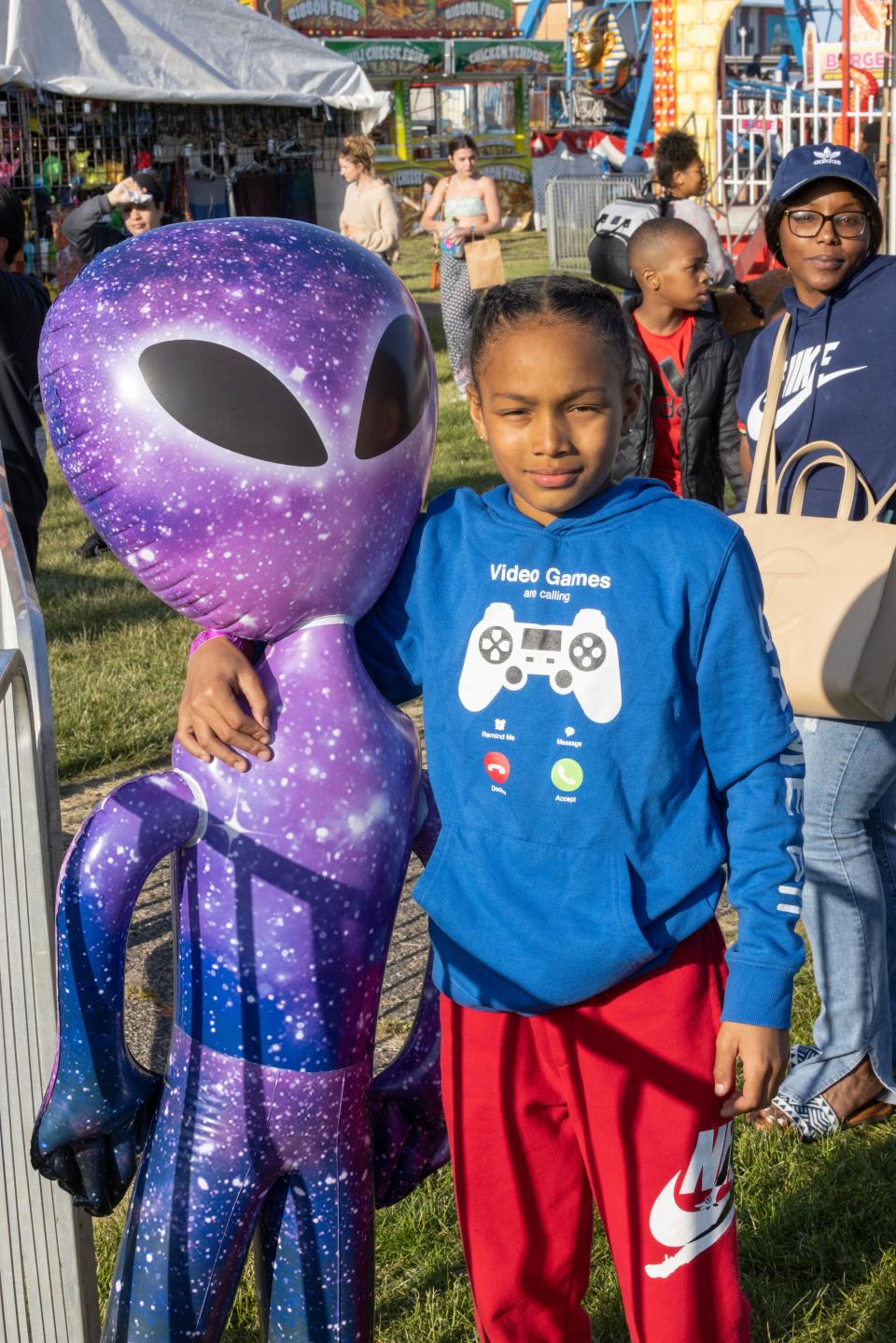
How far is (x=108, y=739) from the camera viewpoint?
232 inches

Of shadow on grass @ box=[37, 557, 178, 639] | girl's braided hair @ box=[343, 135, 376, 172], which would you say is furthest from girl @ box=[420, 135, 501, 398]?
shadow on grass @ box=[37, 557, 178, 639]

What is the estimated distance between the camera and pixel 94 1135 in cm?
203

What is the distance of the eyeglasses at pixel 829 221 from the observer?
→ 3246 millimetres

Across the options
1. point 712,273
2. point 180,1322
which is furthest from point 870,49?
point 180,1322

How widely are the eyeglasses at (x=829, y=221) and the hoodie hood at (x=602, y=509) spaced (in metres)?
1.51

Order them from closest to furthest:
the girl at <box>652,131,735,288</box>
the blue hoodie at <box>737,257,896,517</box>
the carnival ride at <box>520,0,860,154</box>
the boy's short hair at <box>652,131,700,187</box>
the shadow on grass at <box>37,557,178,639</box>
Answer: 1. the blue hoodie at <box>737,257,896,517</box>
2. the shadow on grass at <box>37,557,178,639</box>
3. the girl at <box>652,131,735,288</box>
4. the boy's short hair at <box>652,131,700,187</box>
5. the carnival ride at <box>520,0,860,154</box>

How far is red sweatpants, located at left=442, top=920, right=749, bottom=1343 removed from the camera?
199 cm

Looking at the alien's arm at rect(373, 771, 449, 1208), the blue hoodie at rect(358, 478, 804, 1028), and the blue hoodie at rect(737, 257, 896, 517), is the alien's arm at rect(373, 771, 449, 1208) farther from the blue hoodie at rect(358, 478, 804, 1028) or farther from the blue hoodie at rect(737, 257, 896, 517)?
the blue hoodie at rect(737, 257, 896, 517)

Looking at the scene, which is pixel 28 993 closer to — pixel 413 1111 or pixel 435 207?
pixel 413 1111

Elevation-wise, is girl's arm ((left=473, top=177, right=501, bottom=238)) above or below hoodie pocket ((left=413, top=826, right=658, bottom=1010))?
above

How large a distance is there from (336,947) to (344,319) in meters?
0.82

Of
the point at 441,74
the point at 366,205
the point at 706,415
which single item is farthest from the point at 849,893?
the point at 441,74

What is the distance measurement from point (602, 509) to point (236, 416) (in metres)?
0.48

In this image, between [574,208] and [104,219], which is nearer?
[104,219]
